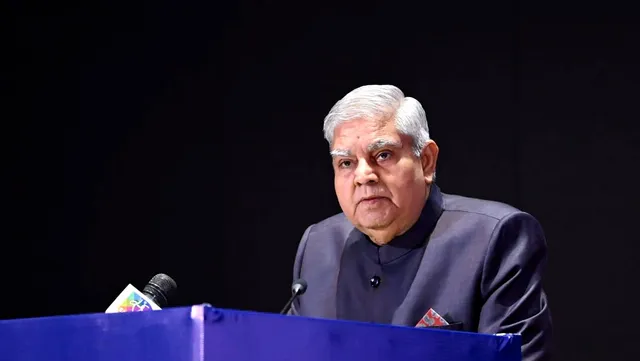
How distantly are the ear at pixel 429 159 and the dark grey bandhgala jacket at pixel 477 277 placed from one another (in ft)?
0.18

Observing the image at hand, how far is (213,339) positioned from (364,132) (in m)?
1.05

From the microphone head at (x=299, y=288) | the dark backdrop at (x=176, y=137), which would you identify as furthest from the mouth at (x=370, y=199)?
the dark backdrop at (x=176, y=137)

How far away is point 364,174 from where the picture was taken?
2049 millimetres

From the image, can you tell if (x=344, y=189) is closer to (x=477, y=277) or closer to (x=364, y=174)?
(x=364, y=174)

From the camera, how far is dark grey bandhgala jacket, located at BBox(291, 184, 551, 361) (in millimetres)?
1937

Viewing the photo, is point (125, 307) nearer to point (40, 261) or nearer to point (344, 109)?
point (344, 109)

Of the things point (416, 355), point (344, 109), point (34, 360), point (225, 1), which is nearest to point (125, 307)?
point (34, 360)

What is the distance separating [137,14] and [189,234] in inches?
32.6

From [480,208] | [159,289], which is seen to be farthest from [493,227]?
[159,289]

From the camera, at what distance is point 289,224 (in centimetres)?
332

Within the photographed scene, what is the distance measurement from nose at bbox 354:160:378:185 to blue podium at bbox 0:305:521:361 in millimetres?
736

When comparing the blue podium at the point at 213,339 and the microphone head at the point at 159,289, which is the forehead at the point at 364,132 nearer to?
the microphone head at the point at 159,289

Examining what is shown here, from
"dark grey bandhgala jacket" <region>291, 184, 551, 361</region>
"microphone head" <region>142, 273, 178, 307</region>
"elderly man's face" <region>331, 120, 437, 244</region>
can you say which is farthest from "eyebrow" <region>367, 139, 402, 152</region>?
"microphone head" <region>142, 273, 178, 307</region>

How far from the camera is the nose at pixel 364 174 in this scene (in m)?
2.05
